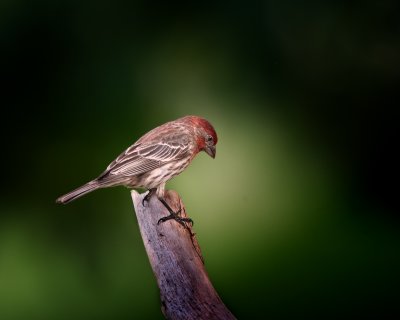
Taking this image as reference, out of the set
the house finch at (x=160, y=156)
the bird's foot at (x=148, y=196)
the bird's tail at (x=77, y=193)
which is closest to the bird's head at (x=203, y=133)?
the house finch at (x=160, y=156)

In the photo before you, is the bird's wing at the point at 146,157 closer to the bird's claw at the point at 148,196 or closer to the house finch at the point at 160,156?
the house finch at the point at 160,156

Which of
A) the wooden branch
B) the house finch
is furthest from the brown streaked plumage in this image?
the wooden branch

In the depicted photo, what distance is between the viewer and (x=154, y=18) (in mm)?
3330

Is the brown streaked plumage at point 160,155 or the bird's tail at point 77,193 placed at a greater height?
the brown streaked plumage at point 160,155

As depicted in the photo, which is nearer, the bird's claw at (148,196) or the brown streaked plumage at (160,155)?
the brown streaked plumage at (160,155)

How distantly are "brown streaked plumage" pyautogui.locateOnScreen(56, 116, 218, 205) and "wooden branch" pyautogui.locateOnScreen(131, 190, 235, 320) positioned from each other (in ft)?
0.39

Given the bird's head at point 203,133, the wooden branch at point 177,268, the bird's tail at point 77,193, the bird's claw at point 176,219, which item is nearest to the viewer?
the wooden branch at point 177,268

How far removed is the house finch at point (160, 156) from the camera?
253 centimetres

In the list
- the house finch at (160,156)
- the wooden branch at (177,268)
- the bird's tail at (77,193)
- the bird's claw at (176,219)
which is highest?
the house finch at (160,156)

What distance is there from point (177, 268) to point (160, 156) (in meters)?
0.50

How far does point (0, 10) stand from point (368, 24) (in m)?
1.88

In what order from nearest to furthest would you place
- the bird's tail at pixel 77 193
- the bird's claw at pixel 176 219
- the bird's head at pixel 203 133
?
the bird's tail at pixel 77 193
the bird's claw at pixel 176 219
the bird's head at pixel 203 133

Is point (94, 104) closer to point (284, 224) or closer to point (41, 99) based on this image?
point (41, 99)

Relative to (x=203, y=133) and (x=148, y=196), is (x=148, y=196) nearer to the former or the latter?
(x=148, y=196)
